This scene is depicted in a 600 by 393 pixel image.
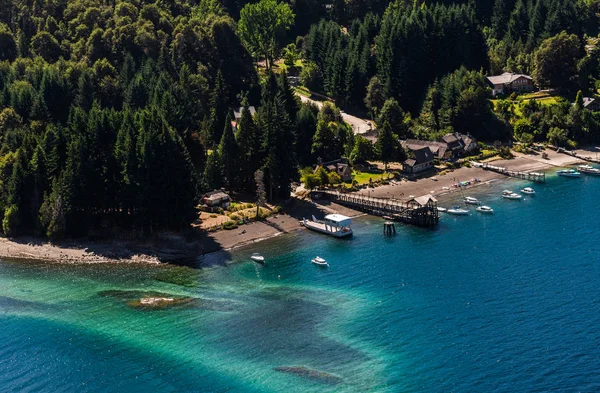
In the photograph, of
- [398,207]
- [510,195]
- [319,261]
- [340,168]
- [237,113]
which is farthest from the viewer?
[237,113]

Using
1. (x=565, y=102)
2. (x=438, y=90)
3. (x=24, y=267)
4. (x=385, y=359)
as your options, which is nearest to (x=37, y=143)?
(x=24, y=267)

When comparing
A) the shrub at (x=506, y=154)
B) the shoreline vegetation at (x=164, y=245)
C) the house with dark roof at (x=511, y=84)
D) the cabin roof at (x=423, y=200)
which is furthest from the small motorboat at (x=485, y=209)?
the house with dark roof at (x=511, y=84)

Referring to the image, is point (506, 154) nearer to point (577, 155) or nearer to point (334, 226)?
point (577, 155)

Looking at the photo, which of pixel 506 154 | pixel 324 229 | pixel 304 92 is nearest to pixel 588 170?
pixel 506 154

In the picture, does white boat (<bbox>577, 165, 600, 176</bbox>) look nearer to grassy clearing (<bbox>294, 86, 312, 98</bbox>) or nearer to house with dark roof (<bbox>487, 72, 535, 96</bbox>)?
house with dark roof (<bbox>487, 72, 535, 96</bbox>)

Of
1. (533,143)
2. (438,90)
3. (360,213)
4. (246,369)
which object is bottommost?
(246,369)

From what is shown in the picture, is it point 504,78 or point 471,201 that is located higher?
point 504,78

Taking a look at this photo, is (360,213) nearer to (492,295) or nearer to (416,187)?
(416,187)

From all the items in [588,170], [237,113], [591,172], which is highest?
[237,113]
